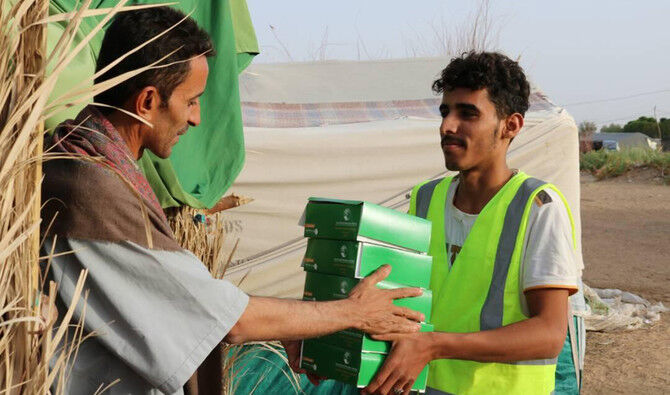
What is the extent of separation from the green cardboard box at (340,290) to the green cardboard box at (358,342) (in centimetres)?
6

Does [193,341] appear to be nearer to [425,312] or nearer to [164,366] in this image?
[164,366]

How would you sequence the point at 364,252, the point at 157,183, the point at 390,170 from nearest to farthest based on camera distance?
the point at 364,252, the point at 157,183, the point at 390,170

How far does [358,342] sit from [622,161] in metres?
18.6

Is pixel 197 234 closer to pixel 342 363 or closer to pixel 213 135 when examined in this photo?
pixel 213 135

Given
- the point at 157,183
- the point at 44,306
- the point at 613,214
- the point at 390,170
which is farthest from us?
the point at 613,214

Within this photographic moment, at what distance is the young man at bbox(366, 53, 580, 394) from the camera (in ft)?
7.31

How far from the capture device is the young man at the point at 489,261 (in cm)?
223

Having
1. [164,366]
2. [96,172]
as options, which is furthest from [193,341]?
[96,172]

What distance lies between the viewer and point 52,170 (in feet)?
5.54

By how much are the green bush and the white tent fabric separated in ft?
42.2

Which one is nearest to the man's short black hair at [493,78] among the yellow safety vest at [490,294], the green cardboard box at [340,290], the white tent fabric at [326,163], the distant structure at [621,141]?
the yellow safety vest at [490,294]

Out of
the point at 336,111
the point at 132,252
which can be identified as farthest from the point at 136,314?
the point at 336,111

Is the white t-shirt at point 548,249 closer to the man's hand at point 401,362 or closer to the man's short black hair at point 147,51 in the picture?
the man's hand at point 401,362

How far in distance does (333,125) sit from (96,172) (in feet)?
14.6
